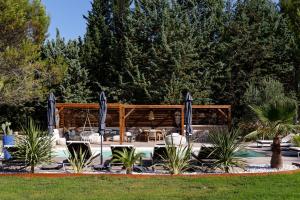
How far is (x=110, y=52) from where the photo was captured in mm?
30812

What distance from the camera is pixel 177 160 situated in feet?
35.7

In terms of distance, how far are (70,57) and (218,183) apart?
69.9ft

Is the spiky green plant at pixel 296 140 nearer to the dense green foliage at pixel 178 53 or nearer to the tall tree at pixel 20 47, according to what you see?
the dense green foliage at pixel 178 53

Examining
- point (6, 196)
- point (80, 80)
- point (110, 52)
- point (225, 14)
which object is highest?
point (225, 14)

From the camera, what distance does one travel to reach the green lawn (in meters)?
8.34

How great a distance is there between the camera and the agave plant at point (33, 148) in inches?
441

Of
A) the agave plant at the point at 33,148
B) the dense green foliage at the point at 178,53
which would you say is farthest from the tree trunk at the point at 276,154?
the dense green foliage at the point at 178,53

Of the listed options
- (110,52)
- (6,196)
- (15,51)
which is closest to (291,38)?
Result: (110,52)

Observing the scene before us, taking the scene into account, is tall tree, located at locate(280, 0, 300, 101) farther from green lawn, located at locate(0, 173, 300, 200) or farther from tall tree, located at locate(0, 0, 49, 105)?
green lawn, located at locate(0, 173, 300, 200)

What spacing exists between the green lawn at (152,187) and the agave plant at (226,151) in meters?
1.03

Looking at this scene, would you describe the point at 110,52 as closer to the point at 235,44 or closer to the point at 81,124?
the point at 81,124

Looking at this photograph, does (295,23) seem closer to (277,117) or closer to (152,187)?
(277,117)

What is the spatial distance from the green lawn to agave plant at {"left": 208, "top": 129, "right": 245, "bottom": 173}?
1.03 m

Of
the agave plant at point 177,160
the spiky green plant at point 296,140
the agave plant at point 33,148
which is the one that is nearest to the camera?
the agave plant at point 177,160
